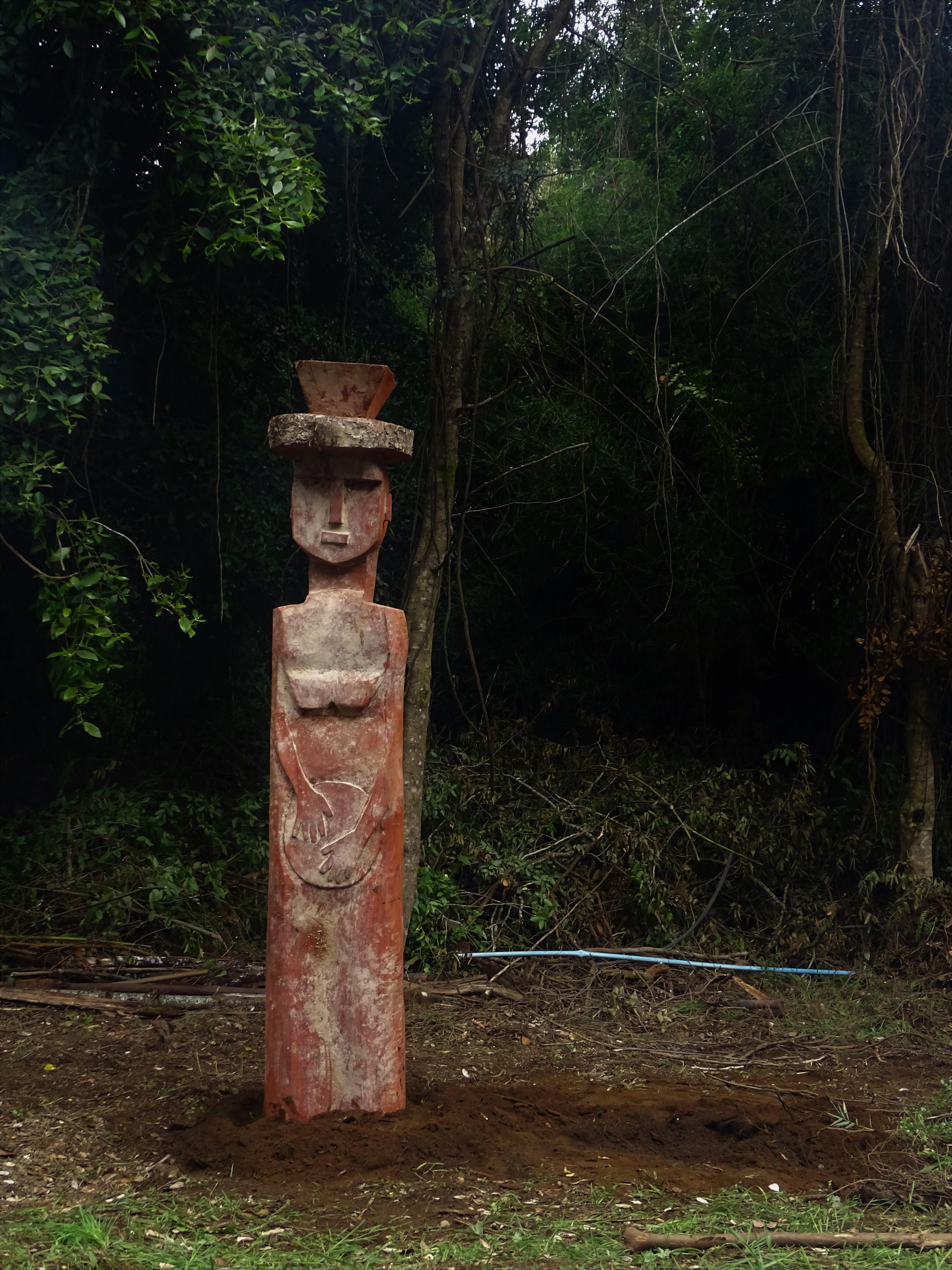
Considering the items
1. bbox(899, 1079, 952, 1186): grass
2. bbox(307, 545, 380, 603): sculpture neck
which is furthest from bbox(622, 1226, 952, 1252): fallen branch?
bbox(307, 545, 380, 603): sculpture neck

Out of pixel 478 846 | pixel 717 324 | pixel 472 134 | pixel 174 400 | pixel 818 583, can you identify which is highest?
pixel 472 134

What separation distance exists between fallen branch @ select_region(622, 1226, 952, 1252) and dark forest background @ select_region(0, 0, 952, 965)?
3436mm

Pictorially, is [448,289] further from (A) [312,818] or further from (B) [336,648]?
(A) [312,818]

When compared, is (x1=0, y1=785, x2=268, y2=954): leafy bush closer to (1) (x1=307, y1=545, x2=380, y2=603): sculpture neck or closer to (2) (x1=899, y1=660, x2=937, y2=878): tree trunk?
(1) (x1=307, y1=545, x2=380, y2=603): sculpture neck

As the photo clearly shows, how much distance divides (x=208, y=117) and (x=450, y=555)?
2.83 meters

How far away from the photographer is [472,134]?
284 inches

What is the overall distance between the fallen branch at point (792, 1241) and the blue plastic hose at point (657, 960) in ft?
10.9

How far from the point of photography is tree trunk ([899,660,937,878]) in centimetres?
701

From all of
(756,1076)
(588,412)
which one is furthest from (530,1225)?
(588,412)

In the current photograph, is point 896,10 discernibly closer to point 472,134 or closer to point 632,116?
point 632,116

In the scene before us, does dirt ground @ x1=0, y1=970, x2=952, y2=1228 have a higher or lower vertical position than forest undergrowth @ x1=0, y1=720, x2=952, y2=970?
lower

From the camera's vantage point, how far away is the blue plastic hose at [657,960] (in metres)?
6.75

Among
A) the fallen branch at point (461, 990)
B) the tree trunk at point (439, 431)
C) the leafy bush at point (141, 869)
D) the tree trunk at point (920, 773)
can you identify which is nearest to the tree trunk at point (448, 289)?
the tree trunk at point (439, 431)

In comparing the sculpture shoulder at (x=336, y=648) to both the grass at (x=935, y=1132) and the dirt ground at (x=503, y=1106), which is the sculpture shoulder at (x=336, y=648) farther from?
the grass at (x=935, y=1132)
